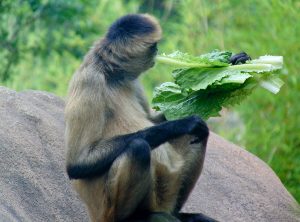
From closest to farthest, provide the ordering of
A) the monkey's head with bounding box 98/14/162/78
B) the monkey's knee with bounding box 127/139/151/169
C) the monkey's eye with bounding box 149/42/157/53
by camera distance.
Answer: the monkey's knee with bounding box 127/139/151/169, the monkey's head with bounding box 98/14/162/78, the monkey's eye with bounding box 149/42/157/53

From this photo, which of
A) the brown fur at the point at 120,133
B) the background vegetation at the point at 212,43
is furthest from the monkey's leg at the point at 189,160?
the background vegetation at the point at 212,43

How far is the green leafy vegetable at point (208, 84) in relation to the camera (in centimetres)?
760

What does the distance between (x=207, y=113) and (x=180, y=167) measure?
498mm

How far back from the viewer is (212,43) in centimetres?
1262

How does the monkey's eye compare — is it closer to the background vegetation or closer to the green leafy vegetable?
the green leafy vegetable

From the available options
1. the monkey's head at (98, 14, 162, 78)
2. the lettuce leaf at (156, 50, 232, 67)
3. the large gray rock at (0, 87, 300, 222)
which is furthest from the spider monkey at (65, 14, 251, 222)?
the large gray rock at (0, 87, 300, 222)

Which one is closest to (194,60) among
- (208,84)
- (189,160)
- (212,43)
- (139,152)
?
(208,84)

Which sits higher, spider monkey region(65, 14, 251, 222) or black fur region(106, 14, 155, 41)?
black fur region(106, 14, 155, 41)

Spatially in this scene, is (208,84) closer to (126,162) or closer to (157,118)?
(157,118)

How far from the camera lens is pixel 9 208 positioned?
7168mm

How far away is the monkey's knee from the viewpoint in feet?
22.7

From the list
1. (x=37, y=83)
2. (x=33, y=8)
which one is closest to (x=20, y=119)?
(x=33, y=8)

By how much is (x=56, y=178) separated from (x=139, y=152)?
1.47 metres

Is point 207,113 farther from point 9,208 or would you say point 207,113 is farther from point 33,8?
point 33,8
